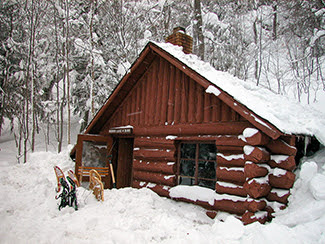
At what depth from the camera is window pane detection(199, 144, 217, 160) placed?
703 centimetres

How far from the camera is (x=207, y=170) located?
7094 millimetres

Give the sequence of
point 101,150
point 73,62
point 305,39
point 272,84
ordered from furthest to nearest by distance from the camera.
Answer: point 272,84, point 73,62, point 305,39, point 101,150

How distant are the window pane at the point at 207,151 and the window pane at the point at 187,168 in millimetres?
402

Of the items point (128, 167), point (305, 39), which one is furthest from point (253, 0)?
point (128, 167)

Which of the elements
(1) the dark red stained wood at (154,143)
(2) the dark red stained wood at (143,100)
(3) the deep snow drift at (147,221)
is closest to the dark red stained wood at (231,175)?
(3) the deep snow drift at (147,221)

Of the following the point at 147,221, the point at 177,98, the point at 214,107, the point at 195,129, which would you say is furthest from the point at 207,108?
the point at 147,221

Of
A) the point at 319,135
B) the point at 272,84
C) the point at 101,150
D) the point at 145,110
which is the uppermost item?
the point at 272,84

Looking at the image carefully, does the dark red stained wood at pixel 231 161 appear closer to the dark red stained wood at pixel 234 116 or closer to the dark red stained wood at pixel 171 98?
the dark red stained wood at pixel 234 116

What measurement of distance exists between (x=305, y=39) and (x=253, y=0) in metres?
4.42

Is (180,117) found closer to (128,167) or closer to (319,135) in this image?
(319,135)

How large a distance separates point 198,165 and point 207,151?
50 cm

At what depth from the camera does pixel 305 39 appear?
13.2 meters

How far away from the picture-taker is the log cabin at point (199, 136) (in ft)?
18.0

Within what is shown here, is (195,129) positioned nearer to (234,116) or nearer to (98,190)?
(234,116)
